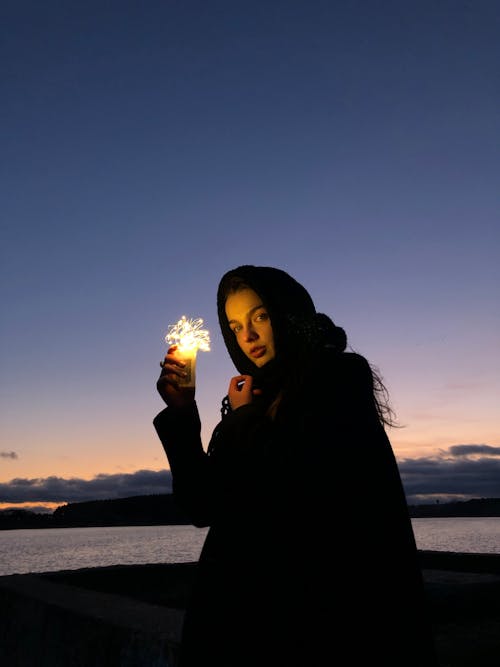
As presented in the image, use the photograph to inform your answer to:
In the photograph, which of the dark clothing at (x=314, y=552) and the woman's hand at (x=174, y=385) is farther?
the woman's hand at (x=174, y=385)

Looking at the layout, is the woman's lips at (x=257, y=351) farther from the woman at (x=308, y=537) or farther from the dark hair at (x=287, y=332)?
the woman at (x=308, y=537)

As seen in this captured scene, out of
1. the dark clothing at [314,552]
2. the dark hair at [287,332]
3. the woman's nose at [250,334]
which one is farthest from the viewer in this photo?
the woman's nose at [250,334]

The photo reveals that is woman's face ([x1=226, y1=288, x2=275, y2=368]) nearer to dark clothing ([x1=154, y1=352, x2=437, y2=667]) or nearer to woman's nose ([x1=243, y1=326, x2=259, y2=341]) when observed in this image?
woman's nose ([x1=243, y1=326, x2=259, y2=341])

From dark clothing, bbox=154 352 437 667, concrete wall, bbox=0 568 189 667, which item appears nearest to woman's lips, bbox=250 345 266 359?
dark clothing, bbox=154 352 437 667

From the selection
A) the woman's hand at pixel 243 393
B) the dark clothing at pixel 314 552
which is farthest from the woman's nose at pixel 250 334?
the dark clothing at pixel 314 552

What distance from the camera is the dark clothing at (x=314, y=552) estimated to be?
193cm

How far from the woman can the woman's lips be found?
0.37 m

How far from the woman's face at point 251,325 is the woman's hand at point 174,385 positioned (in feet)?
1.11

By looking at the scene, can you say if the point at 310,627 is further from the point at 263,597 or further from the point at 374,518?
the point at 374,518

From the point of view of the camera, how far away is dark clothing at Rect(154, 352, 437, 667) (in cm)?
193

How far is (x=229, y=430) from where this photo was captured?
242 cm

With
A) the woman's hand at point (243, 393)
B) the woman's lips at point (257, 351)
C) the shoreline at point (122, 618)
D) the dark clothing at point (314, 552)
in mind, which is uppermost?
the woman's lips at point (257, 351)

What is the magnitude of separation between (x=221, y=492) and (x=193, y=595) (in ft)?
1.21

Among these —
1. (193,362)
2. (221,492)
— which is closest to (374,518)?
(221,492)
